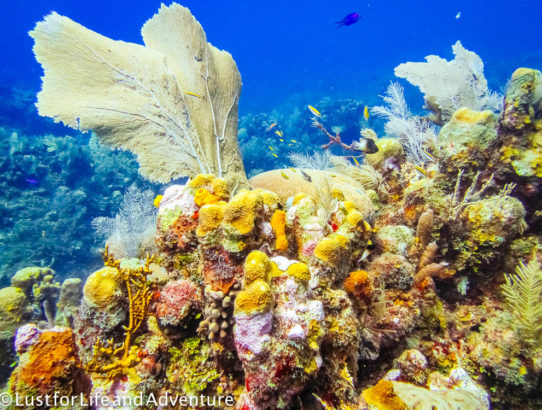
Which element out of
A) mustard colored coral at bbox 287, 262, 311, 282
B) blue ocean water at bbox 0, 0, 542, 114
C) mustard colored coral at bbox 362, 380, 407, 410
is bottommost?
mustard colored coral at bbox 362, 380, 407, 410

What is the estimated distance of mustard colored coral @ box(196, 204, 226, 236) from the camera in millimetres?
2096

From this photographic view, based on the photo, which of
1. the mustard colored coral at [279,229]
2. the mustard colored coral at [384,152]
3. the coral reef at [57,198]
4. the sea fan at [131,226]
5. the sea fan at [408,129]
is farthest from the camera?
the coral reef at [57,198]

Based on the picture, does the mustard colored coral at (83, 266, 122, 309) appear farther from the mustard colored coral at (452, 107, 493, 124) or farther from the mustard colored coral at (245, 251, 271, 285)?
the mustard colored coral at (452, 107, 493, 124)

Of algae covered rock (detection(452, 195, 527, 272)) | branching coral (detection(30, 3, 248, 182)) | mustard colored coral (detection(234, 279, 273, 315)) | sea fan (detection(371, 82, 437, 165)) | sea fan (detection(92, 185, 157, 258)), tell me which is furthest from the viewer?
sea fan (detection(371, 82, 437, 165))

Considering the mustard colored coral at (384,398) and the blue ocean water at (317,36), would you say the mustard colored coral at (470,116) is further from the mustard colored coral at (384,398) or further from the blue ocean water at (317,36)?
the blue ocean water at (317,36)

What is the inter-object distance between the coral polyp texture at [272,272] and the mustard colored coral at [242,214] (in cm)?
2

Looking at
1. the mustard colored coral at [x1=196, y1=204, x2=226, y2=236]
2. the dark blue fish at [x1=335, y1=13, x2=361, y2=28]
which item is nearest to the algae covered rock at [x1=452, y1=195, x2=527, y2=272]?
the mustard colored coral at [x1=196, y1=204, x2=226, y2=236]

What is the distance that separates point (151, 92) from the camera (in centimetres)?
416

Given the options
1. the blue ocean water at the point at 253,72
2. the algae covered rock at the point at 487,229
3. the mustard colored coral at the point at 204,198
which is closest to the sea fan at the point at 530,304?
the algae covered rock at the point at 487,229

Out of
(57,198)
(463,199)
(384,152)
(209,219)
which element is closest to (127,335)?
(209,219)

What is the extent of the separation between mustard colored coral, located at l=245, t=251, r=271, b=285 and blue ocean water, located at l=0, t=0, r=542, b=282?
4904 mm

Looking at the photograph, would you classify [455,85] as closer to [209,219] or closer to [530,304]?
[530,304]

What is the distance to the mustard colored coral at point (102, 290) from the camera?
205cm

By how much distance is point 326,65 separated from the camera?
79.6 meters
